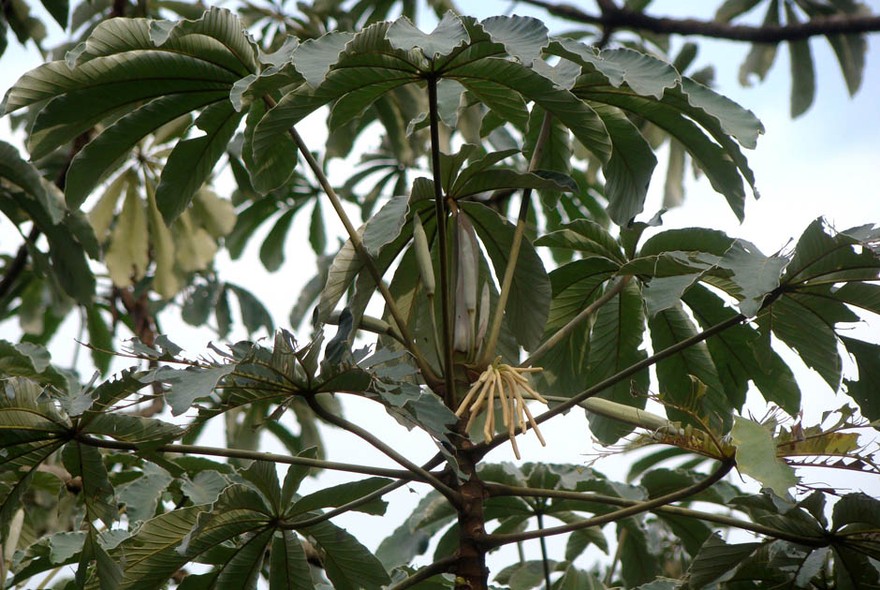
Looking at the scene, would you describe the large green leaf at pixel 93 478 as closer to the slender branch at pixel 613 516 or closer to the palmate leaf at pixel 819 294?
the slender branch at pixel 613 516

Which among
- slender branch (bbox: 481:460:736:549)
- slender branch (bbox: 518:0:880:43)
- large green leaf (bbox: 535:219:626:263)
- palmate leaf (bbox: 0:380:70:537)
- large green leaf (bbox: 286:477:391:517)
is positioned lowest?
slender branch (bbox: 481:460:736:549)

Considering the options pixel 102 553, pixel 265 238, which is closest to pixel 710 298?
pixel 102 553

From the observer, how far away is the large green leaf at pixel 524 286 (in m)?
1.66

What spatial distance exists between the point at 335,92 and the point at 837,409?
0.84 m

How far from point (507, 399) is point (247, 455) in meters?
Result: 0.39

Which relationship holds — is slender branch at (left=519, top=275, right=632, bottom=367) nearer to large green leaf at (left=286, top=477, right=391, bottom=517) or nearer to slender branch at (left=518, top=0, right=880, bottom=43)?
large green leaf at (left=286, top=477, right=391, bottom=517)

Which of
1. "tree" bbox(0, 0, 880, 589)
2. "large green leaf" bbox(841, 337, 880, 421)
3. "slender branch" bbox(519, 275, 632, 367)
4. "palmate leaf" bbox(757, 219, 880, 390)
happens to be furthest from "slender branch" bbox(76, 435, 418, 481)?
"large green leaf" bbox(841, 337, 880, 421)

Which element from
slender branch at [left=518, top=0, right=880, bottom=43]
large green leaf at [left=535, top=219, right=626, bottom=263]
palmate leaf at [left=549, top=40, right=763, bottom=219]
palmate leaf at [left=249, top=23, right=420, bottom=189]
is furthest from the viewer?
slender branch at [left=518, top=0, right=880, bottom=43]

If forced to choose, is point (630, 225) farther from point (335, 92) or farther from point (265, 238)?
point (265, 238)

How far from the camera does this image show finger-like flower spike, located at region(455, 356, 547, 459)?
4.08 feet

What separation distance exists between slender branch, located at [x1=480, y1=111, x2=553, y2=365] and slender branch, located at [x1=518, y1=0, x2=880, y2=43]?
59.7 inches

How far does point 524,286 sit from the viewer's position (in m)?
1.68

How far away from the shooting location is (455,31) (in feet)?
4.29

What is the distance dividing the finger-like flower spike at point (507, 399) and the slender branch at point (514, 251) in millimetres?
105
